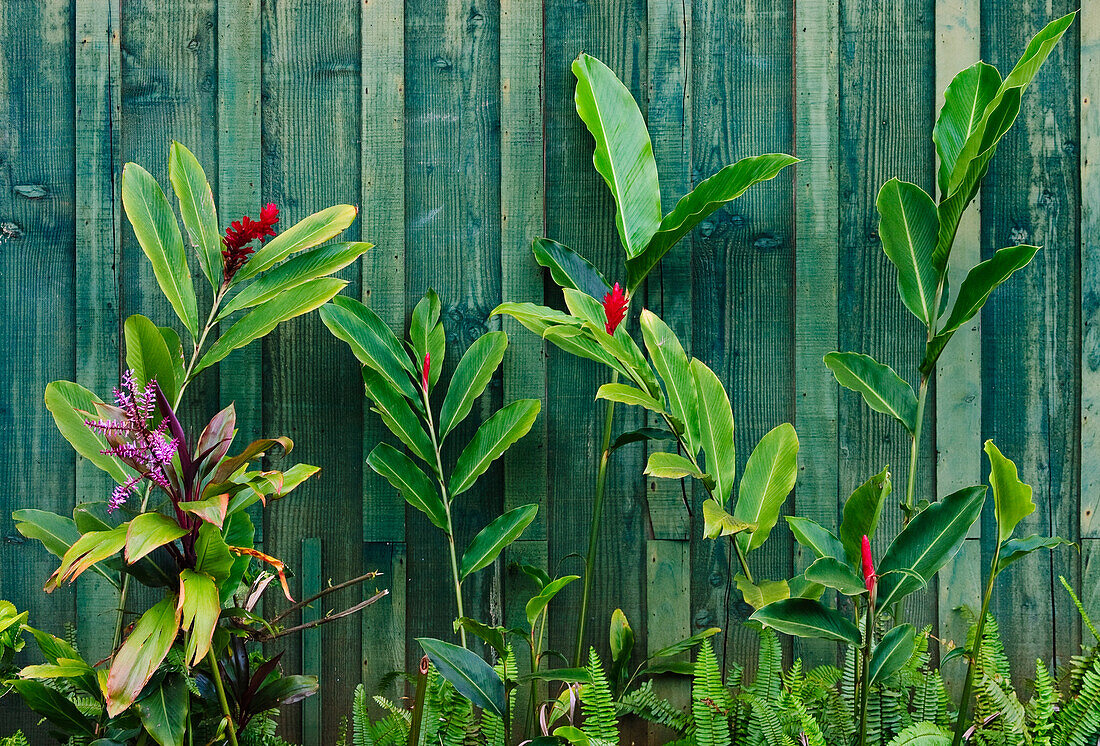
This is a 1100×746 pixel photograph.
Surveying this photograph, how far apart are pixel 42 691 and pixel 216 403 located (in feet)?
2.00

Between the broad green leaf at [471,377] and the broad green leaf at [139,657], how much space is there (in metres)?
0.59

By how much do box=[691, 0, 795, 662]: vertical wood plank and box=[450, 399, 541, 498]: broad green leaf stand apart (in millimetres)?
421

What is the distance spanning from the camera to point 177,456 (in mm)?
1286

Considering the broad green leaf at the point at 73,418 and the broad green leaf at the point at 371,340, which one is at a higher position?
the broad green leaf at the point at 371,340

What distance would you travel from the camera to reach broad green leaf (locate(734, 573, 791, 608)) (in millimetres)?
1181

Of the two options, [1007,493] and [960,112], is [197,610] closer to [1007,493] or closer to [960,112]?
[1007,493]

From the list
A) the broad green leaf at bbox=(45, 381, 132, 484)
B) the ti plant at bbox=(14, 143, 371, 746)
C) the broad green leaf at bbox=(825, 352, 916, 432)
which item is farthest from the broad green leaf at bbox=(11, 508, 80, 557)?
the broad green leaf at bbox=(825, 352, 916, 432)

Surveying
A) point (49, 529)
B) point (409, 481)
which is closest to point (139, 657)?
point (49, 529)

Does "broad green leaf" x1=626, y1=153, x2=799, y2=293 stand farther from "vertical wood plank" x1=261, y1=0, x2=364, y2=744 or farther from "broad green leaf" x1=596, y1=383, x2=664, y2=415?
"vertical wood plank" x1=261, y1=0, x2=364, y2=744

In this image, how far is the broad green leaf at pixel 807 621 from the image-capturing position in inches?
46.2

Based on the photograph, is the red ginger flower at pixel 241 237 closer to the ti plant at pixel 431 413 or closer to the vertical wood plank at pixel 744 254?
the ti plant at pixel 431 413

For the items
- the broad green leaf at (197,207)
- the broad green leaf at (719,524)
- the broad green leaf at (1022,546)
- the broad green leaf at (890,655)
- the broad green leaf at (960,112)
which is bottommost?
the broad green leaf at (890,655)

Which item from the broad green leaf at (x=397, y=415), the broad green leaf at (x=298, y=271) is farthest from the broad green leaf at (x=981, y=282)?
the broad green leaf at (x=298, y=271)

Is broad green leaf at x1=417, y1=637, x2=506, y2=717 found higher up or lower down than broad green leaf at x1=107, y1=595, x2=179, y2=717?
lower down
